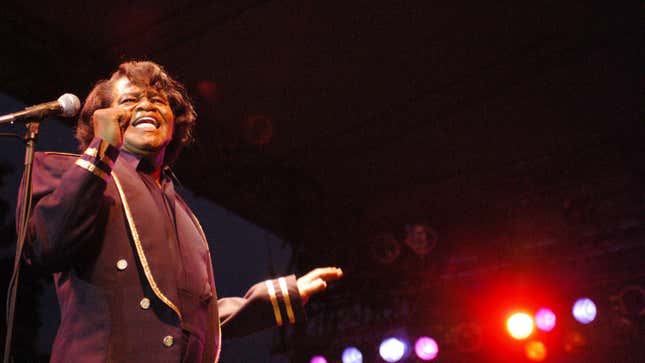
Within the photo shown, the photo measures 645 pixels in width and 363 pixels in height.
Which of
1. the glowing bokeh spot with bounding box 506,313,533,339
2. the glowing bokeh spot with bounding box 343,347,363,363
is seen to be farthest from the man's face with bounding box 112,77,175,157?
the glowing bokeh spot with bounding box 343,347,363,363

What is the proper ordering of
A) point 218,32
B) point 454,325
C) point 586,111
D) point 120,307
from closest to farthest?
point 120,307 < point 218,32 < point 586,111 < point 454,325

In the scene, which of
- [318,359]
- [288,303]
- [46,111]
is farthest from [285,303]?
[318,359]

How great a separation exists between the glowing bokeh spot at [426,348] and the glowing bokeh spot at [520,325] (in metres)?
0.87

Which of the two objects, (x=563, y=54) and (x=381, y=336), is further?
(x=381, y=336)

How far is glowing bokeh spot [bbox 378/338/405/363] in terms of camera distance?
7.46 metres

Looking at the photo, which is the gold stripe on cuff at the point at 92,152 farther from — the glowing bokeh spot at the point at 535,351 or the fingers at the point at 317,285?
the glowing bokeh spot at the point at 535,351

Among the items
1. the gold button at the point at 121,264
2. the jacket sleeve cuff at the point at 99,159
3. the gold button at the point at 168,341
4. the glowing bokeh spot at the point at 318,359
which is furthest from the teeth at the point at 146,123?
the glowing bokeh spot at the point at 318,359

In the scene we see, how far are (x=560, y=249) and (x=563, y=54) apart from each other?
220cm

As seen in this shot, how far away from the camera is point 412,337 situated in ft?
24.5

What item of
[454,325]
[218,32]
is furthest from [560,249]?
[218,32]

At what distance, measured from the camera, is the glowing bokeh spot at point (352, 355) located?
25.3 feet

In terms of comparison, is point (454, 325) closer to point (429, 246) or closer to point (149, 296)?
point (429, 246)

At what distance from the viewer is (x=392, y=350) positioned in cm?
752

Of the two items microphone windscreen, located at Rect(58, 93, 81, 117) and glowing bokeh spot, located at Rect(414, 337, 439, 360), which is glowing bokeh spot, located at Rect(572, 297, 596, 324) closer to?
glowing bokeh spot, located at Rect(414, 337, 439, 360)
